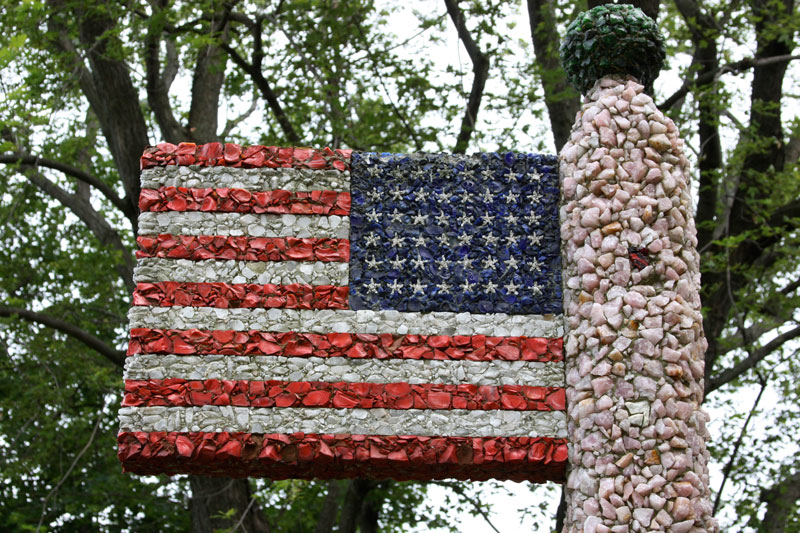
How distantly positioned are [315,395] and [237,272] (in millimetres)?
961

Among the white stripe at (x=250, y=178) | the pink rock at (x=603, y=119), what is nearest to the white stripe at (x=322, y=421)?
the white stripe at (x=250, y=178)

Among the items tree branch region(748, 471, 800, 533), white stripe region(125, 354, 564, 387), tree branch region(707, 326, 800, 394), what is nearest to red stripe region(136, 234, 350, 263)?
white stripe region(125, 354, 564, 387)

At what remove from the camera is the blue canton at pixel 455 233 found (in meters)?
7.11

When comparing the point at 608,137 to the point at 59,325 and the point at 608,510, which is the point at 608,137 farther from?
the point at 59,325

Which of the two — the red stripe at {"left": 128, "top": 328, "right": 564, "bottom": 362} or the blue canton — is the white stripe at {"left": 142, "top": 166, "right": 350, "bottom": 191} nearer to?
the blue canton

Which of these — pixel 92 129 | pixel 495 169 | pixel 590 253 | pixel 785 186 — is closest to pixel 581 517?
pixel 590 253

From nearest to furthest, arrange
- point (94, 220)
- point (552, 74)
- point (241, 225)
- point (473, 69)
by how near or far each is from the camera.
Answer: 1. point (241, 225)
2. point (552, 74)
3. point (473, 69)
4. point (94, 220)

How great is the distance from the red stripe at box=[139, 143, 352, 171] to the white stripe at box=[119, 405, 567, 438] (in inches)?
64.8

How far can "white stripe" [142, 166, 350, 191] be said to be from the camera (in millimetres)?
7270

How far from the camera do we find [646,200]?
273 inches

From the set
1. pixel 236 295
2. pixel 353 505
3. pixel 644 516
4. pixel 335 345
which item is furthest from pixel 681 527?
pixel 353 505

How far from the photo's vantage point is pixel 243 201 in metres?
7.21

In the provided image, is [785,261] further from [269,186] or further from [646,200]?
[269,186]

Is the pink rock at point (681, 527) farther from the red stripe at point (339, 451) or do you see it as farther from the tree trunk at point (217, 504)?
the tree trunk at point (217, 504)
